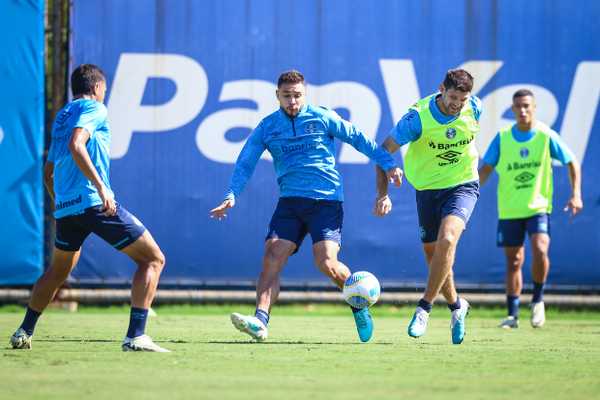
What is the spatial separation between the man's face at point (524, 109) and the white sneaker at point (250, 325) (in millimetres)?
4823

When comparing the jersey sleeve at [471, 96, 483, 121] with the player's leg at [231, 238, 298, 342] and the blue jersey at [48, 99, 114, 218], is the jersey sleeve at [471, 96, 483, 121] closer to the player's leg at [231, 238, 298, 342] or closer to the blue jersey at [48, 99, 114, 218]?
the player's leg at [231, 238, 298, 342]

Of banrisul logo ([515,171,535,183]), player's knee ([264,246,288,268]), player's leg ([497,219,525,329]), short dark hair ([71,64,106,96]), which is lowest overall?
player's leg ([497,219,525,329])

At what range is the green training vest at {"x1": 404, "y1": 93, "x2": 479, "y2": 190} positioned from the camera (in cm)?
987

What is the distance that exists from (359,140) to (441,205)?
97cm

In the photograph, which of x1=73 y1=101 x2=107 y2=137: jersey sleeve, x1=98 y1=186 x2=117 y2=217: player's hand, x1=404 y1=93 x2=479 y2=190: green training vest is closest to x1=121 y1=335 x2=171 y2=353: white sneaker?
x1=98 y1=186 x2=117 y2=217: player's hand

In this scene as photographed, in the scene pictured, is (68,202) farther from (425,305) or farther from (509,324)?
(509,324)

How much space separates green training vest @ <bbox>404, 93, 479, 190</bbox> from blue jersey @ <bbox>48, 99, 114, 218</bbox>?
2753mm

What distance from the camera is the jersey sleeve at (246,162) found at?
31.3 feet

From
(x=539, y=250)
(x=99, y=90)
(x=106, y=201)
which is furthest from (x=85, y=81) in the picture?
(x=539, y=250)

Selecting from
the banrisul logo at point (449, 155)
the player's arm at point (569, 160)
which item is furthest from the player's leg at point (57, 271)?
the player's arm at point (569, 160)

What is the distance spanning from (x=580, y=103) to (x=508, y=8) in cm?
150

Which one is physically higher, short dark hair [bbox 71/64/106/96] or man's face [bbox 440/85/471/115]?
short dark hair [bbox 71/64/106/96]

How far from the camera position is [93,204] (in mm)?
8500

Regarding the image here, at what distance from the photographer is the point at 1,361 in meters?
7.82
